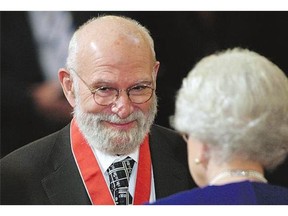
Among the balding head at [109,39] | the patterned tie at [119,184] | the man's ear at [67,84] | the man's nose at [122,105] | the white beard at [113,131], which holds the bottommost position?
the patterned tie at [119,184]

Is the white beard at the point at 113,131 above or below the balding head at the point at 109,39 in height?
below

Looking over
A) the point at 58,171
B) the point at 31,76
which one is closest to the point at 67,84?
the point at 31,76

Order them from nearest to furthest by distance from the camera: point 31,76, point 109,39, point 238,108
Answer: point 238,108, point 109,39, point 31,76

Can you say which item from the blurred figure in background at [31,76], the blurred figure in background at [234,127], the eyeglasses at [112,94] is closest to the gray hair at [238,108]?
the blurred figure in background at [234,127]

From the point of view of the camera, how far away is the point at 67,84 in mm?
1813

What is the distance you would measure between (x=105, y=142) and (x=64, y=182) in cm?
19

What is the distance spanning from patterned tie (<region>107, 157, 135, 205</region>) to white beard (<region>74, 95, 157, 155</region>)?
5 cm

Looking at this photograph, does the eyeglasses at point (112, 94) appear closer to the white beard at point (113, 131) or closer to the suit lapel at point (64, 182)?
the white beard at point (113, 131)

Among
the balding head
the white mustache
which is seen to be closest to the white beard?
the white mustache

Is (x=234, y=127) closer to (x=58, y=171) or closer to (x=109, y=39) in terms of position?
(x=109, y=39)

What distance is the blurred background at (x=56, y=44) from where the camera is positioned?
182 centimetres

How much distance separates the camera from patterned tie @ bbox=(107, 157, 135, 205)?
181cm

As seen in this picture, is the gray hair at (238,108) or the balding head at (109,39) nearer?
the gray hair at (238,108)
